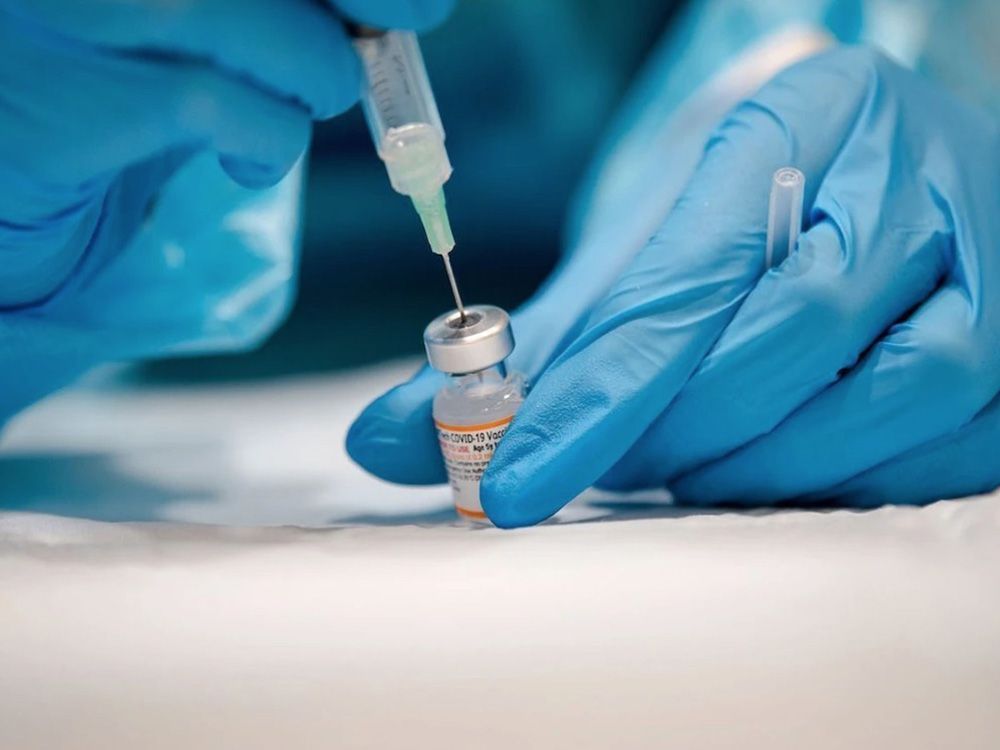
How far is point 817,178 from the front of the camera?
0.78m

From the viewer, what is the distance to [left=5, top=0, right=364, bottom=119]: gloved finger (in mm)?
599

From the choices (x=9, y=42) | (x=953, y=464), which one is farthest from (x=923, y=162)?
(x=9, y=42)

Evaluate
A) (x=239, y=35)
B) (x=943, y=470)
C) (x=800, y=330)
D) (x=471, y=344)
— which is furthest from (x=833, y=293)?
(x=239, y=35)

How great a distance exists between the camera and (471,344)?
0.65 meters

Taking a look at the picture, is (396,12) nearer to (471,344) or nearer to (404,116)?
(404,116)

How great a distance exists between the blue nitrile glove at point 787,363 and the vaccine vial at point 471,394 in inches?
→ 1.1

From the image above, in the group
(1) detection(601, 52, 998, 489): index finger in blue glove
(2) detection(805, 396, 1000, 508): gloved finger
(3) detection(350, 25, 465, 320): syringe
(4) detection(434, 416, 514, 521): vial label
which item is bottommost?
(2) detection(805, 396, 1000, 508): gloved finger

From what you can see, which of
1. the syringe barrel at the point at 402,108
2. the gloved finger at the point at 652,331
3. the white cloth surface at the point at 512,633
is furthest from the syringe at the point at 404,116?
the white cloth surface at the point at 512,633

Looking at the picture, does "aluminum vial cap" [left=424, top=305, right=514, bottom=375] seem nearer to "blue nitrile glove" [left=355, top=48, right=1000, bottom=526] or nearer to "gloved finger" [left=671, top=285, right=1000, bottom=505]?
"blue nitrile glove" [left=355, top=48, right=1000, bottom=526]

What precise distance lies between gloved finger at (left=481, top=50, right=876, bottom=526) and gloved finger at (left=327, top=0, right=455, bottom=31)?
0.22 meters

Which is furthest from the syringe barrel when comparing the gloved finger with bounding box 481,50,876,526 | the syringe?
the gloved finger with bounding box 481,50,876,526

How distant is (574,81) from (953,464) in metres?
0.93

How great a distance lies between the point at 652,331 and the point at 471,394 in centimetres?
13

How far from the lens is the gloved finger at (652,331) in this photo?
25.3 inches
